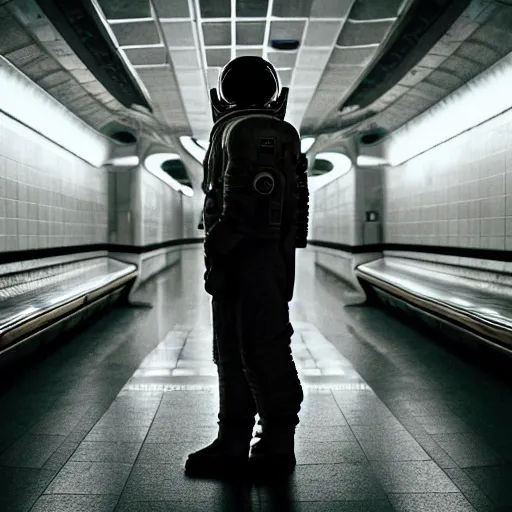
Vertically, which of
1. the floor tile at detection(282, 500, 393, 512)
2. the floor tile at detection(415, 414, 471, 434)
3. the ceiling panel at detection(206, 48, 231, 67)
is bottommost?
the floor tile at detection(415, 414, 471, 434)

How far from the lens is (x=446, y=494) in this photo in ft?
7.47

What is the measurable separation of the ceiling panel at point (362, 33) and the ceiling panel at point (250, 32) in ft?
2.43

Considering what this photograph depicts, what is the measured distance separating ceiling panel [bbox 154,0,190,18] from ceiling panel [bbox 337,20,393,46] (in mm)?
1402

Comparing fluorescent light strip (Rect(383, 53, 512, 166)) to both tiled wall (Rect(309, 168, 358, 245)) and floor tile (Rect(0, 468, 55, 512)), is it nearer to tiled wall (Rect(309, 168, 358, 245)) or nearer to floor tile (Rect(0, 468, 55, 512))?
tiled wall (Rect(309, 168, 358, 245))

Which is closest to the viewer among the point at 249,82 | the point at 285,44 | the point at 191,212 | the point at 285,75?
the point at 249,82

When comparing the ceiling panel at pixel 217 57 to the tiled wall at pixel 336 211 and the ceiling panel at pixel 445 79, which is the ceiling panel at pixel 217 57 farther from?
the tiled wall at pixel 336 211

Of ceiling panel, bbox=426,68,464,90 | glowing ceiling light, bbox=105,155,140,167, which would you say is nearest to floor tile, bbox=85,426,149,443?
ceiling panel, bbox=426,68,464,90

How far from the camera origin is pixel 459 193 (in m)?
6.26

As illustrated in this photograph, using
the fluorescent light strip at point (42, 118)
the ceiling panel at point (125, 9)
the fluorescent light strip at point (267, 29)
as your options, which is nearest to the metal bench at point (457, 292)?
the fluorescent light strip at point (267, 29)

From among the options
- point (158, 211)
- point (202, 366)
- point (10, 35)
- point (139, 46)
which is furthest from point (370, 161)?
point (10, 35)

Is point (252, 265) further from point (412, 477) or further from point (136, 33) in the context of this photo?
point (136, 33)

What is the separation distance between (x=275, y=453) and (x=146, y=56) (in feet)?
15.4

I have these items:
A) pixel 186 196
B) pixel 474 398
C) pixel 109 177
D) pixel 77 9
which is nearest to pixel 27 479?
pixel 474 398

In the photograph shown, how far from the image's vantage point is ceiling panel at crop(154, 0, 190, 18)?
4691 mm
